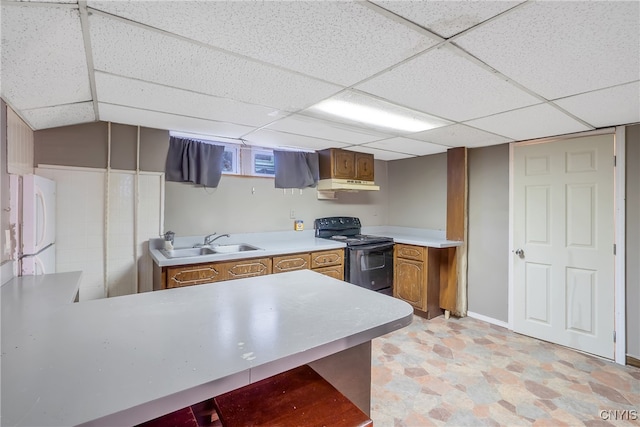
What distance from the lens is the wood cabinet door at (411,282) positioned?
12.0 feet

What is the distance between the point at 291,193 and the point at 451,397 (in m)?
2.66

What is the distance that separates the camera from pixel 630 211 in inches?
104

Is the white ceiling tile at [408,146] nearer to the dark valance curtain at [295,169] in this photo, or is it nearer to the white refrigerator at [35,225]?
the dark valance curtain at [295,169]

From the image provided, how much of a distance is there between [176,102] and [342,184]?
219cm

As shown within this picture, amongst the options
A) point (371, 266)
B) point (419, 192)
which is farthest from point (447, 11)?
point (419, 192)

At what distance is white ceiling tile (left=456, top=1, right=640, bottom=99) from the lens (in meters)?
1.10

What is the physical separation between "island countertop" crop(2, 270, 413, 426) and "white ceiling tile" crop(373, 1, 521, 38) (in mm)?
1154

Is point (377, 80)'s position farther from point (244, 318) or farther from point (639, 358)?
point (639, 358)

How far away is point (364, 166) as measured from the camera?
409 centimetres

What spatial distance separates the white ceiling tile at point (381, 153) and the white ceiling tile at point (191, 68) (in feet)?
5.97

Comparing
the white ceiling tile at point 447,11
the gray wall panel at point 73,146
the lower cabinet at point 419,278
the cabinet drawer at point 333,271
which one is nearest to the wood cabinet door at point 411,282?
the lower cabinet at point 419,278

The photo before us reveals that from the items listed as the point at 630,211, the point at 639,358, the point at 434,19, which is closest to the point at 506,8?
the point at 434,19

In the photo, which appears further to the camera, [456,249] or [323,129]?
[456,249]

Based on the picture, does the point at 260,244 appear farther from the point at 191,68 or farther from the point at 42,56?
the point at 42,56
